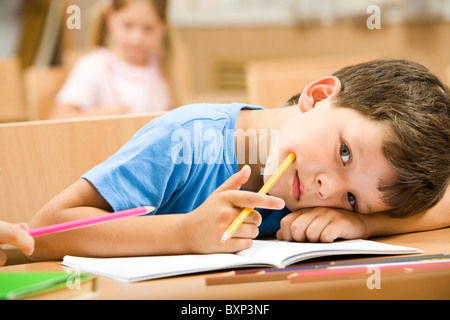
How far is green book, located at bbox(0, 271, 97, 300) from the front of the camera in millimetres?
621

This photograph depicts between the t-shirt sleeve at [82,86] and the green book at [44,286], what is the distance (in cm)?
170

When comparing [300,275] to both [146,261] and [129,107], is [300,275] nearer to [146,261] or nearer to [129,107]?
[146,261]

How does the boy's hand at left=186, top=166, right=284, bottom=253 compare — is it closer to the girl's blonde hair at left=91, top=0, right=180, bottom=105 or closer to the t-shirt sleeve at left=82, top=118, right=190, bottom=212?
the t-shirt sleeve at left=82, top=118, right=190, bottom=212

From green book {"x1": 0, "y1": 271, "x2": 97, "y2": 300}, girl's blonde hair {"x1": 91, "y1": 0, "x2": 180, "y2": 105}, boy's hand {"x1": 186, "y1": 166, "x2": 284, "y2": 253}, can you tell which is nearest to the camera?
green book {"x1": 0, "y1": 271, "x2": 97, "y2": 300}

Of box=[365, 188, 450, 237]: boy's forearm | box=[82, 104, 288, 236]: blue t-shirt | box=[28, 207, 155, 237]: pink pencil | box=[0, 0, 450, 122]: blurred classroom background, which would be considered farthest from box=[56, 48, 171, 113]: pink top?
box=[28, 207, 155, 237]: pink pencil

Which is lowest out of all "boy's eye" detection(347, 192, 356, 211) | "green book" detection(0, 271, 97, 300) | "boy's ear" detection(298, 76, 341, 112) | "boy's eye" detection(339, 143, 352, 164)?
"green book" detection(0, 271, 97, 300)

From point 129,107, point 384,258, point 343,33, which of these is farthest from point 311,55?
point 384,258

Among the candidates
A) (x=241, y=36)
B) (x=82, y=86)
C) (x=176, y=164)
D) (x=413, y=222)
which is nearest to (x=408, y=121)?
(x=413, y=222)

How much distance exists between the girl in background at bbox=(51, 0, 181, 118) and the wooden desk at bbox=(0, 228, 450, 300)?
70.8 inches

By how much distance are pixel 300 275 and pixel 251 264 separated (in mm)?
78

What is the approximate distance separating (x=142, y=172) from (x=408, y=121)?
36 centimetres

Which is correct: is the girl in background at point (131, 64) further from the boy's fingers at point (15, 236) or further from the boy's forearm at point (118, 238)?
the boy's fingers at point (15, 236)

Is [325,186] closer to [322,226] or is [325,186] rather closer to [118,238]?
[322,226]

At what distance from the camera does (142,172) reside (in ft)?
3.05
